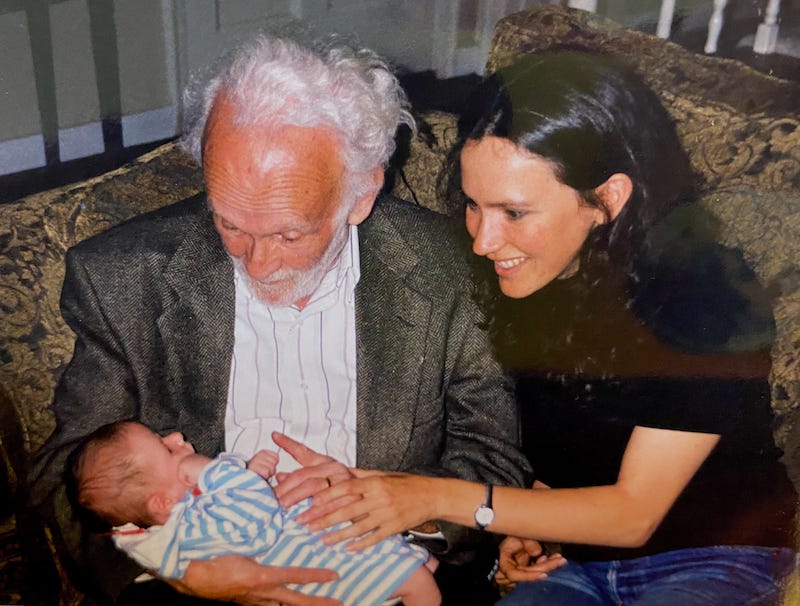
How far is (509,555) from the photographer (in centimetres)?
142

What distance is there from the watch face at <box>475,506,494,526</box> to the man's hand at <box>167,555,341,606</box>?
0.26 metres

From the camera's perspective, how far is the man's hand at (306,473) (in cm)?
126

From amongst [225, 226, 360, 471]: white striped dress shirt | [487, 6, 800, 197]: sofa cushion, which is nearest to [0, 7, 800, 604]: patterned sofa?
[487, 6, 800, 197]: sofa cushion

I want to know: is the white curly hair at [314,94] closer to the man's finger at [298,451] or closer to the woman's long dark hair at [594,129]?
the woman's long dark hair at [594,129]

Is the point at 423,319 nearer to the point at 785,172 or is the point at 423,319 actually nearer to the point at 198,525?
the point at 198,525

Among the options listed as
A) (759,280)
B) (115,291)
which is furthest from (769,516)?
(115,291)

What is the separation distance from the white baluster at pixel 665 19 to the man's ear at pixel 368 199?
51cm

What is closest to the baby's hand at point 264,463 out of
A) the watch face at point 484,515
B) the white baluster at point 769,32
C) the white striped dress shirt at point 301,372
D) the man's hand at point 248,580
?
the white striped dress shirt at point 301,372

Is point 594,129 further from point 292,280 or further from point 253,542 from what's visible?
point 253,542

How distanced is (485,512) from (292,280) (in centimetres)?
51

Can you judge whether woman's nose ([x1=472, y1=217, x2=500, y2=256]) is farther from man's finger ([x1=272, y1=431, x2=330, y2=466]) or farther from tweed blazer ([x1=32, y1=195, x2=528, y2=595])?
man's finger ([x1=272, y1=431, x2=330, y2=466])

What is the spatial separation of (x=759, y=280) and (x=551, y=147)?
46 cm

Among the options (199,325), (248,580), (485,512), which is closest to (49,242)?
(199,325)

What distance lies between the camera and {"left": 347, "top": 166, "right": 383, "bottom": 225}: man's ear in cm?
128
